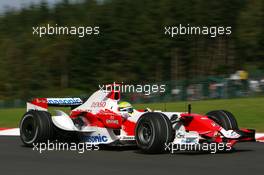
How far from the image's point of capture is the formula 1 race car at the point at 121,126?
1088 centimetres

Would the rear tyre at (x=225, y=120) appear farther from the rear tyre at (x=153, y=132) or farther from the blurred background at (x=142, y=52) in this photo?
the blurred background at (x=142, y=52)

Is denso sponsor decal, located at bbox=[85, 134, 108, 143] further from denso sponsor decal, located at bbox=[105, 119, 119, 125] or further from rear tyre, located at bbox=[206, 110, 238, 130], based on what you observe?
rear tyre, located at bbox=[206, 110, 238, 130]

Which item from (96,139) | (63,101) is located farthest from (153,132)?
(63,101)

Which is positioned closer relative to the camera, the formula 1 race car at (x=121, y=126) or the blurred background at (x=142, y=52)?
the formula 1 race car at (x=121, y=126)

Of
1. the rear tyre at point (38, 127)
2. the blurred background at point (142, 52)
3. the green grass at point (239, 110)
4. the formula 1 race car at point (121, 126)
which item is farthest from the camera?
the blurred background at point (142, 52)

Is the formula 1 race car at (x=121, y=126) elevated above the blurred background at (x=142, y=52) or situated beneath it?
situated beneath

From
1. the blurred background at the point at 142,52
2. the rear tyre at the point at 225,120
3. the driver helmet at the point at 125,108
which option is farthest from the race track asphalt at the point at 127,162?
the blurred background at the point at 142,52

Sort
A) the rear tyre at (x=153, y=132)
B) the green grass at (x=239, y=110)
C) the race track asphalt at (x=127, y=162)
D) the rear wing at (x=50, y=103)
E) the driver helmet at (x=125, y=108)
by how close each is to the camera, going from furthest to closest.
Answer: the green grass at (x=239, y=110), the rear wing at (x=50, y=103), the driver helmet at (x=125, y=108), the rear tyre at (x=153, y=132), the race track asphalt at (x=127, y=162)

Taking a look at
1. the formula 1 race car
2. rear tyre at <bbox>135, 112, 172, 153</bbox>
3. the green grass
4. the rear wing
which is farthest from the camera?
the green grass

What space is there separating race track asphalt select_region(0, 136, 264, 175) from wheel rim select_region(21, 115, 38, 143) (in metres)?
0.35

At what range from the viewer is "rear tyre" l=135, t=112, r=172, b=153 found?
10.7 m

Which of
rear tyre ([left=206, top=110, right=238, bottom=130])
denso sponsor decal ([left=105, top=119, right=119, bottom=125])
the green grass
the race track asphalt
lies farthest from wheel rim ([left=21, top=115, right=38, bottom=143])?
the green grass

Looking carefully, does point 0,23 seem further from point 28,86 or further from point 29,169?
point 29,169

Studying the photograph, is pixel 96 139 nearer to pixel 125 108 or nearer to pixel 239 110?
pixel 125 108
